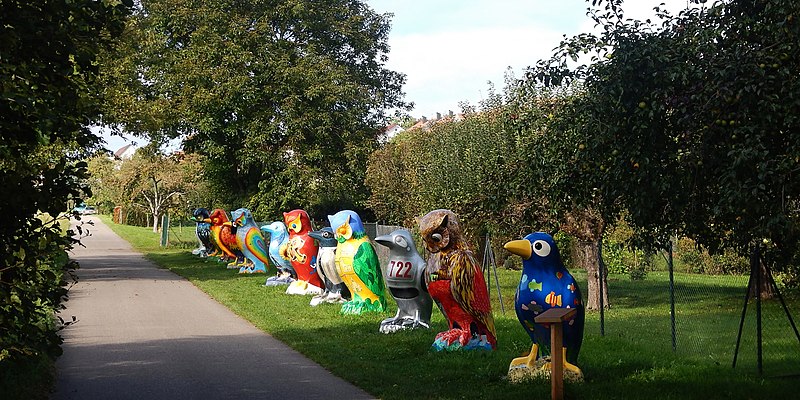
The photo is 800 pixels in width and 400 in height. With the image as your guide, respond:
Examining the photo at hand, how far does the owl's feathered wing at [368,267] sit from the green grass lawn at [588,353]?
0.59 metres

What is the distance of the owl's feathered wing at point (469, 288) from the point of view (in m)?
11.7

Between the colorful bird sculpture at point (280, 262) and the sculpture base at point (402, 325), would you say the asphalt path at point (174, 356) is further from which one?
the colorful bird sculpture at point (280, 262)

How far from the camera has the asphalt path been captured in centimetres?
A: 977

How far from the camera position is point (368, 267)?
1634 cm

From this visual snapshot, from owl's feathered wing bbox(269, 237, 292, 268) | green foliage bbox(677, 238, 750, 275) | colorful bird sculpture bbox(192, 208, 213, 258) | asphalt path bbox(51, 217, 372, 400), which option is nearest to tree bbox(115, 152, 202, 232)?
colorful bird sculpture bbox(192, 208, 213, 258)

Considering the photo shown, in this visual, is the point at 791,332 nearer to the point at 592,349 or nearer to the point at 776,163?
the point at 592,349

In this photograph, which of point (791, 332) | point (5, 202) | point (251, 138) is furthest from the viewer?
point (251, 138)

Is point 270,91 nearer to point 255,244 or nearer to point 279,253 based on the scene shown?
point 255,244

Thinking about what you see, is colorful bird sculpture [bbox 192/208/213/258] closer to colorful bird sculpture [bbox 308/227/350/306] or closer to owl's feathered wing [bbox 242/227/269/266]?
owl's feathered wing [bbox 242/227/269/266]

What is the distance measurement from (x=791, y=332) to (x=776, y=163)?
5.64 metres

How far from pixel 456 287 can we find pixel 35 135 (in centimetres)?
633

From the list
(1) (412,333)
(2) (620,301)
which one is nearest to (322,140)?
(2) (620,301)

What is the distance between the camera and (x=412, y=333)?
13680mm

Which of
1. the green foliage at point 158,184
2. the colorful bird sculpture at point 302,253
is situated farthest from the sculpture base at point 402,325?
the green foliage at point 158,184
